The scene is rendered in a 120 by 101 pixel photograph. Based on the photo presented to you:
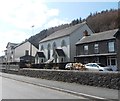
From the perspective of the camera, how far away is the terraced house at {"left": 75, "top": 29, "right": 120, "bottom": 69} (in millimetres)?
46188

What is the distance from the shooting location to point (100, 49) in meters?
49.4

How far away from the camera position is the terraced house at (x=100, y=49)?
1818 inches

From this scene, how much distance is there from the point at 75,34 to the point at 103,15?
5429 cm

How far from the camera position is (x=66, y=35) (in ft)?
208

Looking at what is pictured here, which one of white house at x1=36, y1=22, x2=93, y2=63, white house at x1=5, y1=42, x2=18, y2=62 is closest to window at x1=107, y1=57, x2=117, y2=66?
white house at x1=36, y1=22, x2=93, y2=63

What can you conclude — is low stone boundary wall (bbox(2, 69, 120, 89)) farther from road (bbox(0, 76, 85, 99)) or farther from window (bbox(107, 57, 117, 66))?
window (bbox(107, 57, 117, 66))

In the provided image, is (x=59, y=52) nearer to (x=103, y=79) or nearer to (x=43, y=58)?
(x=43, y=58)

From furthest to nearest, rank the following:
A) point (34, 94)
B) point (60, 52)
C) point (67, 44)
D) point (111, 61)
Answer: point (60, 52), point (67, 44), point (111, 61), point (34, 94)

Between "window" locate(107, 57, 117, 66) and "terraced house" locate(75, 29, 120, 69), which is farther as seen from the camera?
"terraced house" locate(75, 29, 120, 69)

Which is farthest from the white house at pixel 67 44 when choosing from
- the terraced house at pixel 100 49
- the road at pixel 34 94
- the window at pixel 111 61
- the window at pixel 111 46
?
the road at pixel 34 94

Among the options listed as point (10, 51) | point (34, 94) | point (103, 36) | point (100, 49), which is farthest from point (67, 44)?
point (34, 94)

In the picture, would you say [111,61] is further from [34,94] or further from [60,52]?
[34,94]

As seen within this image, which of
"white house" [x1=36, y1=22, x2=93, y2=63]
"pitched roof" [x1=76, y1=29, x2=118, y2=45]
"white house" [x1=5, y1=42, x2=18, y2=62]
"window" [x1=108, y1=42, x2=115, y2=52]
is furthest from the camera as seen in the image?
"white house" [x1=5, y1=42, x2=18, y2=62]

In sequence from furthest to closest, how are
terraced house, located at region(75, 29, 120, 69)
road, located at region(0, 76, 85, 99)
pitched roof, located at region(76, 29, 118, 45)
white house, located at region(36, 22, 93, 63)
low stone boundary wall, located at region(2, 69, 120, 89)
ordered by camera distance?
1. white house, located at region(36, 22, 93, 63)
2. pitched roof, located at region(76, 29, 118, 45)
3. terraced house, located at region(75, 29, 120, 69)
4. low stone boundary wall, located at region(2, 69, 120, 89)
5. road, located at region(0, 76, 85, 99)
